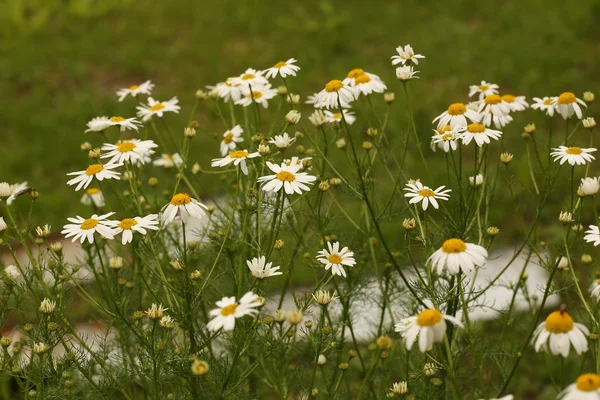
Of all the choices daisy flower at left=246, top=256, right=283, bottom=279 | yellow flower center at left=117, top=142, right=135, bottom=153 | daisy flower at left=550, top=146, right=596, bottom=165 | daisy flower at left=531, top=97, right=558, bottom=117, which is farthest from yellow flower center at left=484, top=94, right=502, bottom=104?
yellow flower center at left=117, top=142, right=135, bottom=153

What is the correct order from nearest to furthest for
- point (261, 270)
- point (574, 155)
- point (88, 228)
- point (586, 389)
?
point (586, 389) < point (261, 270) < point (88, 228) < point (574, 155)

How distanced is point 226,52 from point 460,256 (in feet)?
14.0

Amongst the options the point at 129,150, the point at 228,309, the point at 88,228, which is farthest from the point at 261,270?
A: the point at 129,150

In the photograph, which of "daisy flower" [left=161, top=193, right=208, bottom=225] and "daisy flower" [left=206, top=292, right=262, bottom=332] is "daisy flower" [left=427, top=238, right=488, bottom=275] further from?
"daisy flower" [left=161, top=193, right=208, bottom=225]

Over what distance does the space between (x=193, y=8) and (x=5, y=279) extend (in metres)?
4.65

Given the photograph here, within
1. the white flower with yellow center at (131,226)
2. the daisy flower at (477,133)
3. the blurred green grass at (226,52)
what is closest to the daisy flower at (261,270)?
the white flower with yellow center at (131,226)

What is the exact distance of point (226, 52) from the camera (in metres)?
5.50

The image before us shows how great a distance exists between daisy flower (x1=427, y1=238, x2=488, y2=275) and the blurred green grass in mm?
2724

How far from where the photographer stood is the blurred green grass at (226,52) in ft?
14.9

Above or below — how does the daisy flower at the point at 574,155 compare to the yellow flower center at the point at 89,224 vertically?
above

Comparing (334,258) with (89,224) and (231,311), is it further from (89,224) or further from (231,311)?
(89,224)

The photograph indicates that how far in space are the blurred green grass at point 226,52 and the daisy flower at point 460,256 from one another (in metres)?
2.72

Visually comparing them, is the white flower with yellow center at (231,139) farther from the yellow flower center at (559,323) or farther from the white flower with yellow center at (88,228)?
the yellow flower center at (559,323)

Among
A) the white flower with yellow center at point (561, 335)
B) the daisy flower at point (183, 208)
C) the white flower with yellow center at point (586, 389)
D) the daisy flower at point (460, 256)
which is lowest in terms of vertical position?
the white flower with yellow center at point (586, 389)
